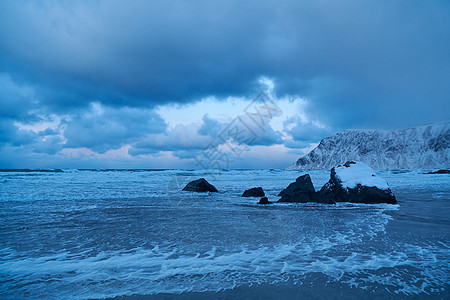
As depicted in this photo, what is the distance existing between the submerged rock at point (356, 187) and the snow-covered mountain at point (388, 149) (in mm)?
144170

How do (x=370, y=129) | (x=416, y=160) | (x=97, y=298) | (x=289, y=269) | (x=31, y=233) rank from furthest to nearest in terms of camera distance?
(x=370, y=129), (x=416, y=160), (x=31, y=233), (x=289, y=269), (x=97, y=298)

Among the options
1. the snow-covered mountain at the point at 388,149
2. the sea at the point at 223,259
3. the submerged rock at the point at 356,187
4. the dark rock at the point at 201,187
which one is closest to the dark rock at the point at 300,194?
the submerged rock at the point at 356,187

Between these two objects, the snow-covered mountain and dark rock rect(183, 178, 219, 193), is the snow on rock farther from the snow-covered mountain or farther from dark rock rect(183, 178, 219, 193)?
the snow-covered mountain

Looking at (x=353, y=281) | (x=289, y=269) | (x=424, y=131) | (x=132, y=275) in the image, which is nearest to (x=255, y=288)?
(x=289, y=269)

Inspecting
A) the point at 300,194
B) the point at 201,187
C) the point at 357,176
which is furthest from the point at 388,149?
the point at 300,194

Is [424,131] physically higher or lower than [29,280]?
higher

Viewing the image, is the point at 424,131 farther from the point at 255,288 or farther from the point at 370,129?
the point at 255,288

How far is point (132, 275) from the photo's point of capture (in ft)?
12.0

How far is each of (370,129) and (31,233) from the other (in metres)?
204

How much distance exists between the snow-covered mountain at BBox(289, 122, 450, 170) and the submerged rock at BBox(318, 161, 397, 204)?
144170mm

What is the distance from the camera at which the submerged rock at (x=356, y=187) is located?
485 inches

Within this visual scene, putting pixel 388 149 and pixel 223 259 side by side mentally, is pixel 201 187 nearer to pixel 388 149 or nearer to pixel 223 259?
pixel 223 259

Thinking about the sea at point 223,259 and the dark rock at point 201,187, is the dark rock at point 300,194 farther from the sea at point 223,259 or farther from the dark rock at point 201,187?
the dark rock at point 201,187

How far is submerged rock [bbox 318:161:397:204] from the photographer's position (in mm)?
12312
